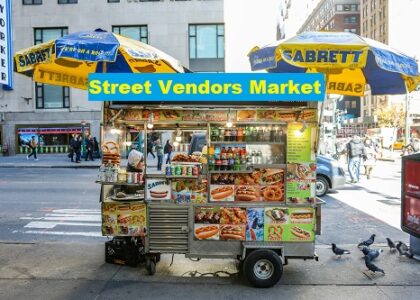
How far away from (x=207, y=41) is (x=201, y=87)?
91.9 ft

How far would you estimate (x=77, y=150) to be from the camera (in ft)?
79.7

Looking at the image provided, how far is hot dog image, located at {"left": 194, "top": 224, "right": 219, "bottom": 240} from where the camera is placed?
5.50 m

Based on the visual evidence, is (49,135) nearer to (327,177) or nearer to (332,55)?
(327,177)

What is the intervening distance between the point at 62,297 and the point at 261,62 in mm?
4867

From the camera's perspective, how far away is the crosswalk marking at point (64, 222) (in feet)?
26.7

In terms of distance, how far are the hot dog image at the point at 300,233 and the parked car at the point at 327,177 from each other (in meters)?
6.98

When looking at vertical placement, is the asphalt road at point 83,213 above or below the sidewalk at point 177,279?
above

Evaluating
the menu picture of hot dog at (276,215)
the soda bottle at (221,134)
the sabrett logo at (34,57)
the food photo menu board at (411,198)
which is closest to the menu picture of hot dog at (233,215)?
the menu picture of hot dog at (276,215)

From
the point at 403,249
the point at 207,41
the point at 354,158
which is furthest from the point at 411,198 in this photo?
the point at 207,41

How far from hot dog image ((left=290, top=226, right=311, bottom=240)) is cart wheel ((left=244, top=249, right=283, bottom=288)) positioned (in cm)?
41

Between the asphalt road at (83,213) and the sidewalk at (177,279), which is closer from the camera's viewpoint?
the sidewalk at (177,279)

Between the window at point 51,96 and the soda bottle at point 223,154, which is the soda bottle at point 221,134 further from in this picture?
the window at point 51,96

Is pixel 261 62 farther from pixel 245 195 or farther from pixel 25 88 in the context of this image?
pixel 25 88

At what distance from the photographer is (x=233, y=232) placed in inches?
215
